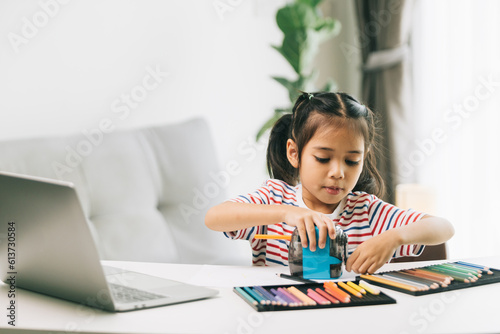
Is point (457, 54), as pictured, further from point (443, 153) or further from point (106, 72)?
point (106, 72)

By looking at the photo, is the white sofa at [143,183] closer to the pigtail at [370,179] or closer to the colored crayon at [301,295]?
the pigtail at [370,179]

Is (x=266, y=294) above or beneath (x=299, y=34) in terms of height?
beneath

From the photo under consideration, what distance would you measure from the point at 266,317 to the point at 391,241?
362 mm

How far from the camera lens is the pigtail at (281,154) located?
4.45 feet

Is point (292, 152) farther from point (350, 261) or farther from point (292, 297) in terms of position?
point (292, 297)

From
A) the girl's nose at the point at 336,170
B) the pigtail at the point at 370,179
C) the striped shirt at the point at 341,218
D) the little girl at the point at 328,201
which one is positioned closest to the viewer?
the little girl at the point at 328,201

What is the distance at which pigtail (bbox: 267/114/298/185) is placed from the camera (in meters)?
1.36

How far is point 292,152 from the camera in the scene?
1.25 m

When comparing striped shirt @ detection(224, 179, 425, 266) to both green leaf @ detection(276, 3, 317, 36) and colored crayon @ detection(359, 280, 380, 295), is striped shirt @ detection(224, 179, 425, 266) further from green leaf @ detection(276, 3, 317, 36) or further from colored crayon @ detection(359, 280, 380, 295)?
green leaf @ detection(276, 3, 317, 36)

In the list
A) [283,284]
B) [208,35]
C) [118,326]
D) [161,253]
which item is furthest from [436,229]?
[208,35]

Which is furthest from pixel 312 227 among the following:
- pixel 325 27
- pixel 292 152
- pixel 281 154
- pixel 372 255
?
pixel 325 27

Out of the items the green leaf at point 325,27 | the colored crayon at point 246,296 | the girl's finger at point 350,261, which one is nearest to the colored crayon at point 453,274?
the girl's finger at point 350,261

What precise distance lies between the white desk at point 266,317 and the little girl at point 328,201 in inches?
6.6

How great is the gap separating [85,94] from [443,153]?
4.83 feet
